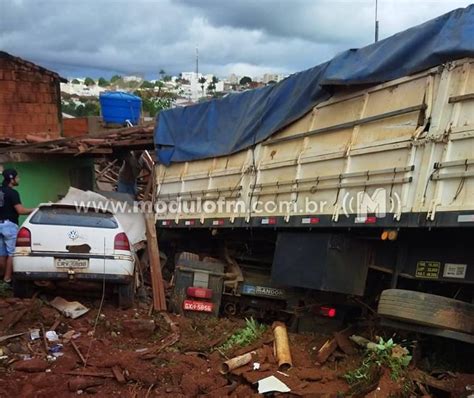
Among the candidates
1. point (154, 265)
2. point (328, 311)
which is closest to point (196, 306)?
point (154, 265)

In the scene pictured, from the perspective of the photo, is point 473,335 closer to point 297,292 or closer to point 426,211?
point 426,211

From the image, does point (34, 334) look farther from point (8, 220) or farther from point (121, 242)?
point (8, 220)

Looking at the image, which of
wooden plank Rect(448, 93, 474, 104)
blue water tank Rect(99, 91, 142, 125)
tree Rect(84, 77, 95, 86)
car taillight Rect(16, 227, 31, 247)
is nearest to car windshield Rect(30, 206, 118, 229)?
car taillight Rect(16, 227, 31, 247)

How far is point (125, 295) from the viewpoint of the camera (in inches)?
309

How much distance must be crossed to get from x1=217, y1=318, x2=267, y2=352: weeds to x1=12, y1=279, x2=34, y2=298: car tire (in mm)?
3141

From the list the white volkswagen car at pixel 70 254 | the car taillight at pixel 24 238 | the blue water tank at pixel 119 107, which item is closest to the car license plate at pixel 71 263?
the white volkswagen car at pixel 70 254

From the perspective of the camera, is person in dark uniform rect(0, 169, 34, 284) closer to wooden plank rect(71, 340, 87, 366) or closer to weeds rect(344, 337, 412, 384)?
wooden plank rect(71, 340, 87, 366)

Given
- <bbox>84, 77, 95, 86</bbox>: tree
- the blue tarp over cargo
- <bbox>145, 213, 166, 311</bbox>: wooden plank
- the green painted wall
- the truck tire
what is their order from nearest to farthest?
1. the truck tire
2. the blue tarp over cargo
3. <bbox>145, 213, 166, 311</bbox>: wooden plank
4. the green painted wall
5. <bbox>84, 77, 95, 86</bbox>: tree

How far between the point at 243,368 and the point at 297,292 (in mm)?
2045

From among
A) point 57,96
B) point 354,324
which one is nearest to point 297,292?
point 354,324

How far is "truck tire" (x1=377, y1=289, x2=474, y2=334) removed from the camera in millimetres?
4938

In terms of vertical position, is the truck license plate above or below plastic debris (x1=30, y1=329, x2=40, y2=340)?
above

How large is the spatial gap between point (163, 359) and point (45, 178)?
8924mm

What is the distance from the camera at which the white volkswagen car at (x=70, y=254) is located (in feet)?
24.0
